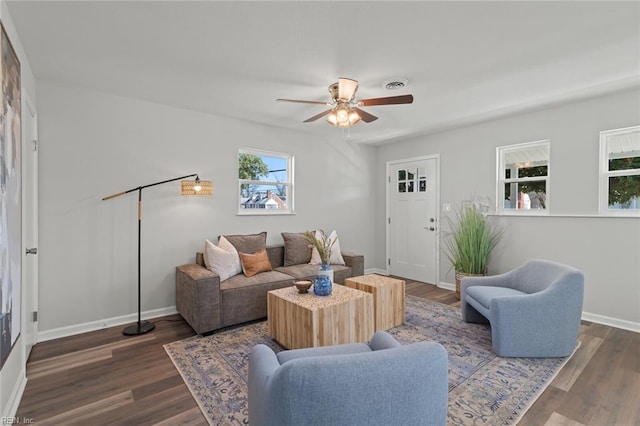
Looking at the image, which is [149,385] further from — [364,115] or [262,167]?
[262,167]

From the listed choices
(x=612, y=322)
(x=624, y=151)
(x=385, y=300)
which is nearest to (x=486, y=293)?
(x=385, y=300)

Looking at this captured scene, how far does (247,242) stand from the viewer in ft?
13.3

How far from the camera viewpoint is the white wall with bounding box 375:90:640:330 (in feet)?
10.8

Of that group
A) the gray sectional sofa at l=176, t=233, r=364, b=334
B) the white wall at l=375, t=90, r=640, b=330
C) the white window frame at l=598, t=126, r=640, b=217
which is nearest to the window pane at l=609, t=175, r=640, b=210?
the white window frame at l=598, t=126, r=640, b=217

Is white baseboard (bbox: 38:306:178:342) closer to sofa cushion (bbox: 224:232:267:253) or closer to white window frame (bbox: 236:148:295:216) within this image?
sofa cushion (bbox: 224:232:267:253)

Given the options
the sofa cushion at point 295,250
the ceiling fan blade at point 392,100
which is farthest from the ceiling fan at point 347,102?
the sofa cushion at point 295,250

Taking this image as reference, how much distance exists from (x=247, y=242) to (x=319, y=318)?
5.95 feet

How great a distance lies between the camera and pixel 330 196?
17.6 ft

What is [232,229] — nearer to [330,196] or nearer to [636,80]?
[330,196]

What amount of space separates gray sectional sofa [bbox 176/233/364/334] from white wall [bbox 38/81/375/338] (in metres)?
0.35

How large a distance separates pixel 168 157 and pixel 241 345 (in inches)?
92.2

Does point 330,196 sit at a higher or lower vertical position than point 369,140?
lower

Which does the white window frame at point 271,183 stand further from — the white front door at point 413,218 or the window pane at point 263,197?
the white front door at point 413,218

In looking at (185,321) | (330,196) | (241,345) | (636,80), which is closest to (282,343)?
(241,345)
